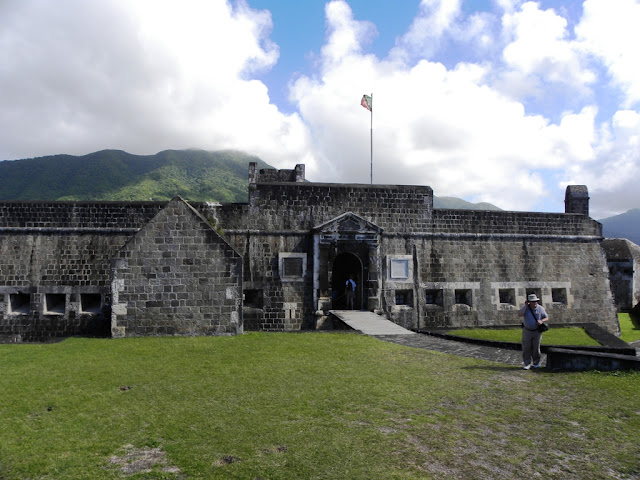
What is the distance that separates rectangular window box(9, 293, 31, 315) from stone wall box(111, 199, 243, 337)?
5.64m

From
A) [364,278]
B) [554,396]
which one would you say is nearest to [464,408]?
[554,396]

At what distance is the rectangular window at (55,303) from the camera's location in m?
17.8

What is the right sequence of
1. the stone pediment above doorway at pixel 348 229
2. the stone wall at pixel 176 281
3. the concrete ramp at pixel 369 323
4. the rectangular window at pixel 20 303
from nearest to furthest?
the concrete ramp at pixel 369 323
the stone wall at pixel 176 281
the rectangular window at pixel 20 303
the stone pediment above doorway at pixel 348 229

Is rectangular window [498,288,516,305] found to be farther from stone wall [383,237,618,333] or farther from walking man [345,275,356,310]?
walking man [345,275,356,310]

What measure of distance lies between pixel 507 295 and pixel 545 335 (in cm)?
305

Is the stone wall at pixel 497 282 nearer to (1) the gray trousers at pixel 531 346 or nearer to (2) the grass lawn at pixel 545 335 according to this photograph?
(2) the grass lawn at pixel 545 335

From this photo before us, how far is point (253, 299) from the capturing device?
1900cm

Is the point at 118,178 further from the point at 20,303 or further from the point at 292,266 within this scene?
the point at 292,266

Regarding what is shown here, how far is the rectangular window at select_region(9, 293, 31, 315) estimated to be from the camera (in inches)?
697

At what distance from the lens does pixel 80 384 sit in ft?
28.7

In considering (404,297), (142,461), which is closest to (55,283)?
(404,297)

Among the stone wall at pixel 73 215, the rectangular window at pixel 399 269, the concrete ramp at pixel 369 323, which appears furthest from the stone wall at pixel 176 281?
the rectangular window at pixel 399 269

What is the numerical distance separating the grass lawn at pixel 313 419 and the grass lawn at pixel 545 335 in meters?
8.27

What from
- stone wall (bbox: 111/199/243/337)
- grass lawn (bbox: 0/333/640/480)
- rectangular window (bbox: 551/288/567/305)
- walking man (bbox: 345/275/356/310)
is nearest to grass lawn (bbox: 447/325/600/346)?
rectangular window (bbox: 551/288/567/305)
